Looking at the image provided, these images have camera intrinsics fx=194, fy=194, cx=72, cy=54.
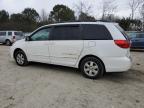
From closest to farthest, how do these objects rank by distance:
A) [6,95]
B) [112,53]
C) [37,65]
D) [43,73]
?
[6,95], [112,53], [43,73], [37,65]

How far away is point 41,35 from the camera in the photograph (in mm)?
7066

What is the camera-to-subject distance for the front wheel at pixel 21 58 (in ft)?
24.7

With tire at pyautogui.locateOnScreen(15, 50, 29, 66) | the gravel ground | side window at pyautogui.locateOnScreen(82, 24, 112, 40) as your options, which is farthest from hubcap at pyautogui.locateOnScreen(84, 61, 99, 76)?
tire at pyautogui.locateOnScreen(15, 50, 29, 66)

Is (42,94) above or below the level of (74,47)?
below

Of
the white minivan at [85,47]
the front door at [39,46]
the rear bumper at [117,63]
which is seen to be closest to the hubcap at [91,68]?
the white minivan at [85,47]

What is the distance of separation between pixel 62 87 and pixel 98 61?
1.38 metres

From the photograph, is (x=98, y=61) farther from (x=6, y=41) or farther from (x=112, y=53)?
(x=6, y=41)

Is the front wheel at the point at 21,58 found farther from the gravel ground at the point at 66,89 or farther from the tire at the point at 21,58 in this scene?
the gravel ground at the point at 66,89

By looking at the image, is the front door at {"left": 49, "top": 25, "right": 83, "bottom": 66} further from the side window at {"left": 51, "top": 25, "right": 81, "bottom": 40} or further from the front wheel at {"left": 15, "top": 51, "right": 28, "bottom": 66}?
the front wheel at {"left": 15, "top": 51, "right": 28, "bottom": 66}

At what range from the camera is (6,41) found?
19.0 m

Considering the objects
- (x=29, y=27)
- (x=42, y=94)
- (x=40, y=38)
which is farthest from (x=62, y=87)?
(x=29, y=27)

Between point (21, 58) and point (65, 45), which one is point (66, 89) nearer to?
point (65, 45)

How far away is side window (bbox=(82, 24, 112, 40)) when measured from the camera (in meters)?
5.73

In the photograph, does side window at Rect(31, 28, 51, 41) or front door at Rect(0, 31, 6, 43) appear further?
front door at Rect(0, 31, 6, 43)
